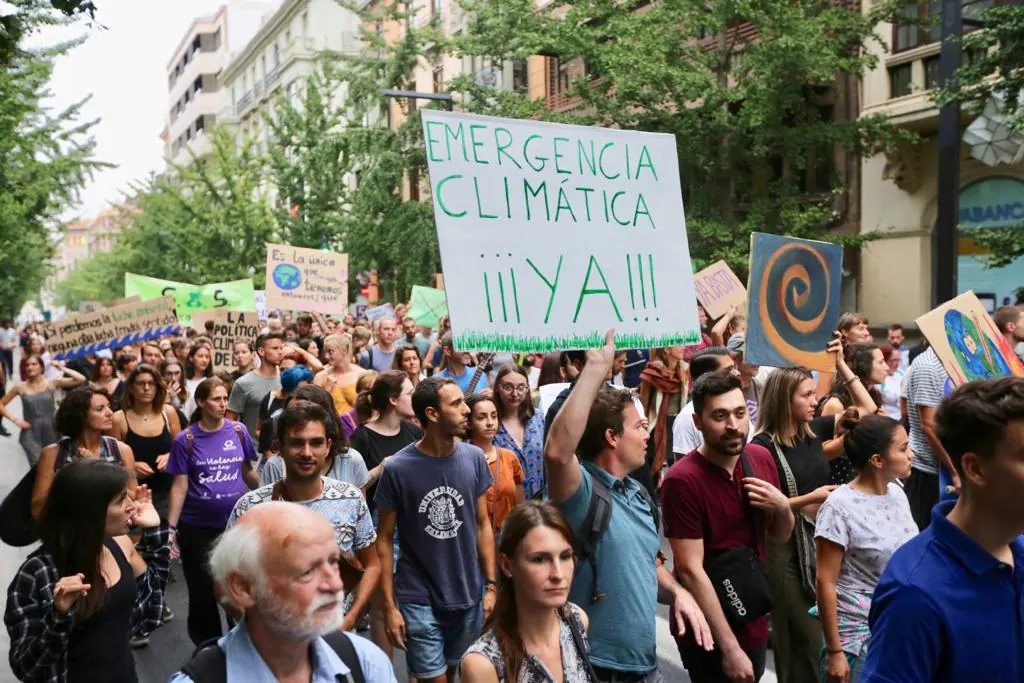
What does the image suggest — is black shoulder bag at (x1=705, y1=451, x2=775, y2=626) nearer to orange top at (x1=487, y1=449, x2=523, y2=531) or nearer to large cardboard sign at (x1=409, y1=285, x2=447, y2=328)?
orange top at (x1=487, y1=449, x2=523, y2=531)

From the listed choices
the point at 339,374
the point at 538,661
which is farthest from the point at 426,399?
the point at 339,374

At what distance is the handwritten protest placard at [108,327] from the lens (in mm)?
13062

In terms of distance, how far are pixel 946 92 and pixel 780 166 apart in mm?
11520

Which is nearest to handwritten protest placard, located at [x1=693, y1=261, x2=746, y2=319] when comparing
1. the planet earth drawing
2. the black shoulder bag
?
the planet earth drawing

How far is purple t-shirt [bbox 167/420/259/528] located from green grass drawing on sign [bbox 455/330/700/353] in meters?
2.79

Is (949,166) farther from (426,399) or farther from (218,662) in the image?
(218,662)

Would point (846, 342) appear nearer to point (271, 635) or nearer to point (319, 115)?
point (271, 635)

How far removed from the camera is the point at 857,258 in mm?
23266

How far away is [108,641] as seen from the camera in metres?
3.92

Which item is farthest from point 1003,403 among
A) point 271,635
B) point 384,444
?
point 384,444

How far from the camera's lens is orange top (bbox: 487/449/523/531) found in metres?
5.94

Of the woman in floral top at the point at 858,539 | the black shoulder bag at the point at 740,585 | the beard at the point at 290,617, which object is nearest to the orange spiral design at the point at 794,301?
the woman in floral top at the point at 858,539

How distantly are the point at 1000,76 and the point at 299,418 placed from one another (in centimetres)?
1199

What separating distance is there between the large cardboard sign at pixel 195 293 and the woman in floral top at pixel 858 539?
672 inches
